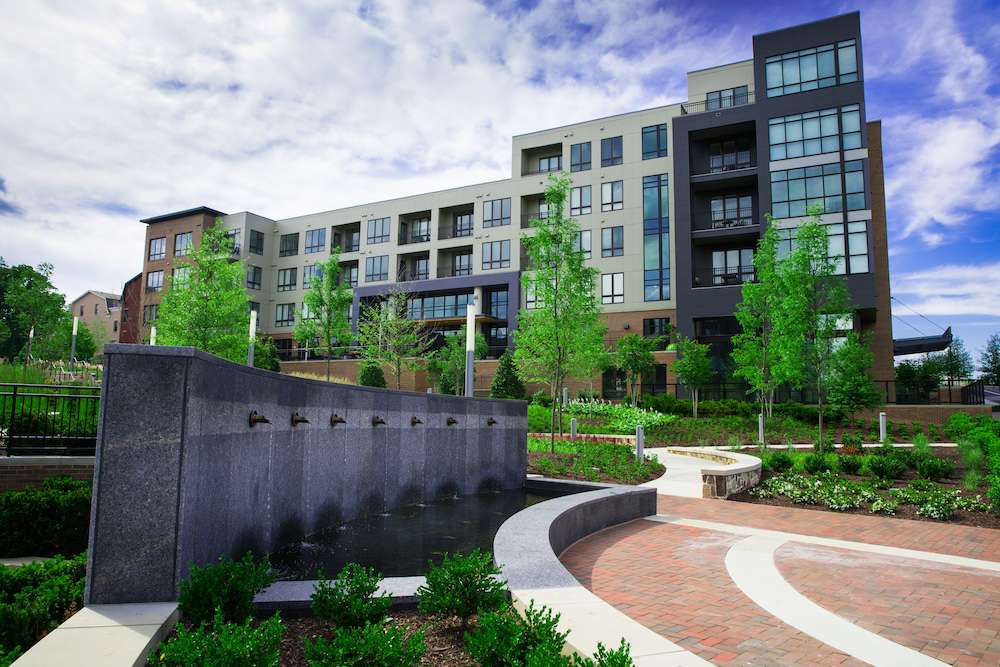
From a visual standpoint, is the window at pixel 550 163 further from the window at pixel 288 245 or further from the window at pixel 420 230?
the window at pixel 288 245

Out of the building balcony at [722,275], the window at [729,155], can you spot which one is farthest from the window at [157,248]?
the window at [729,155]

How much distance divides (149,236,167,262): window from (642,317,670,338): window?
47.1 metres

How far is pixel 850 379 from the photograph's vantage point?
22.7m

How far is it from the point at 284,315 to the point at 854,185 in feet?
159

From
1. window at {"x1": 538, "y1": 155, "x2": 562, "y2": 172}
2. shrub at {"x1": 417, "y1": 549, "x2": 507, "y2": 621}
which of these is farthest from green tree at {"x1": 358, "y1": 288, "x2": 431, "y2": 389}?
shrub at {"x1": 417, "y1": 549, "x2": 507, "y2": 621}

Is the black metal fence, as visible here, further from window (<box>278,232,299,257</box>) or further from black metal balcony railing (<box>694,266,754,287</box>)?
window (<box>278,232,299,257</box>)

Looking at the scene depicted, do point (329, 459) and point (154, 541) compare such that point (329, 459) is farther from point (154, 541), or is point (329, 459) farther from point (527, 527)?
point (154, 541)

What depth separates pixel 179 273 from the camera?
3425 cm

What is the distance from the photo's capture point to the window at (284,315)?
191 feet

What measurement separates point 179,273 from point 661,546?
33574 millimetres

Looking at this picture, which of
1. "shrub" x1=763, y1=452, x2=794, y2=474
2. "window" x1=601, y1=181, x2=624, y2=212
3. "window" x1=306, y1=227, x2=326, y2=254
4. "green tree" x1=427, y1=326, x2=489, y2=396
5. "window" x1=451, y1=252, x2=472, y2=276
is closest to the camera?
"shrub" x1=763, y1=452, x2=794, y2=474

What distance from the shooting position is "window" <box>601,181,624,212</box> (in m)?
43.3

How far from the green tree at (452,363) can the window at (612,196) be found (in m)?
13.4

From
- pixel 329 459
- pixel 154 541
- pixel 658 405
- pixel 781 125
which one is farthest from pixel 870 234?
pixel 154 541
